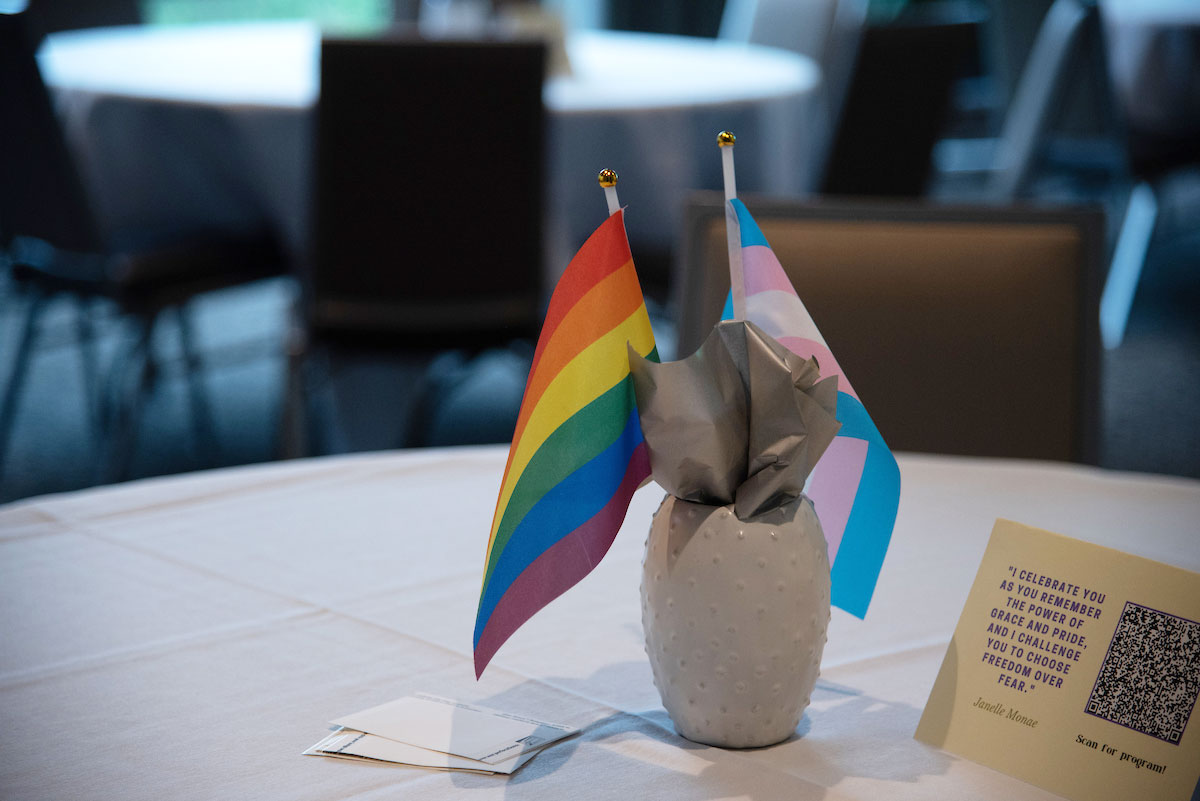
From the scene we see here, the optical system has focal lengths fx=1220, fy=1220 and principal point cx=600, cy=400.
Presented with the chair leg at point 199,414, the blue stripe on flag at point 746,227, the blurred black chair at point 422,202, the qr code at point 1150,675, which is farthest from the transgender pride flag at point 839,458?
the chair leg at point 199,414

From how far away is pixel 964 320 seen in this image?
1.23 m

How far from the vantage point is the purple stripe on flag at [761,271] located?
1.97 ft

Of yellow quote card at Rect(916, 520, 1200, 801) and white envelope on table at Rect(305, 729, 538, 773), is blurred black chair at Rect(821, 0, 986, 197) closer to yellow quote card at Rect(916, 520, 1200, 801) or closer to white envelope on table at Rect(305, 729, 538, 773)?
yellow quote card at Rect(916, 520, 1200, 801)

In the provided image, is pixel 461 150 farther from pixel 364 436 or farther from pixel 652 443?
pixel 652 443

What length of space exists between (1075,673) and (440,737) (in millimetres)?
303

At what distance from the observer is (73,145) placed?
2.57m

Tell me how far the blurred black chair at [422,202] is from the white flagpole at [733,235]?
1.53 meters

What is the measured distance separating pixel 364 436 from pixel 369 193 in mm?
633

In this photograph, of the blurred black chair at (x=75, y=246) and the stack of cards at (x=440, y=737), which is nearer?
the stack of cards at (x=440, y=737)

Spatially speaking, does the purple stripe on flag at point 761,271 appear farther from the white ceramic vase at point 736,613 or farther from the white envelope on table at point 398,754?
the white envelope on table at point 398,754

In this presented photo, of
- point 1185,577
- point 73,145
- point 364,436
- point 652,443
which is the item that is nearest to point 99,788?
point 652,443

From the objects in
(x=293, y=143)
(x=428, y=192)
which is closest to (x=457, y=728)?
(x=428, y=192)

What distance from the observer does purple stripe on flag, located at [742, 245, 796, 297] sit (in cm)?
60

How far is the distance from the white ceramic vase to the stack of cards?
76 mm
